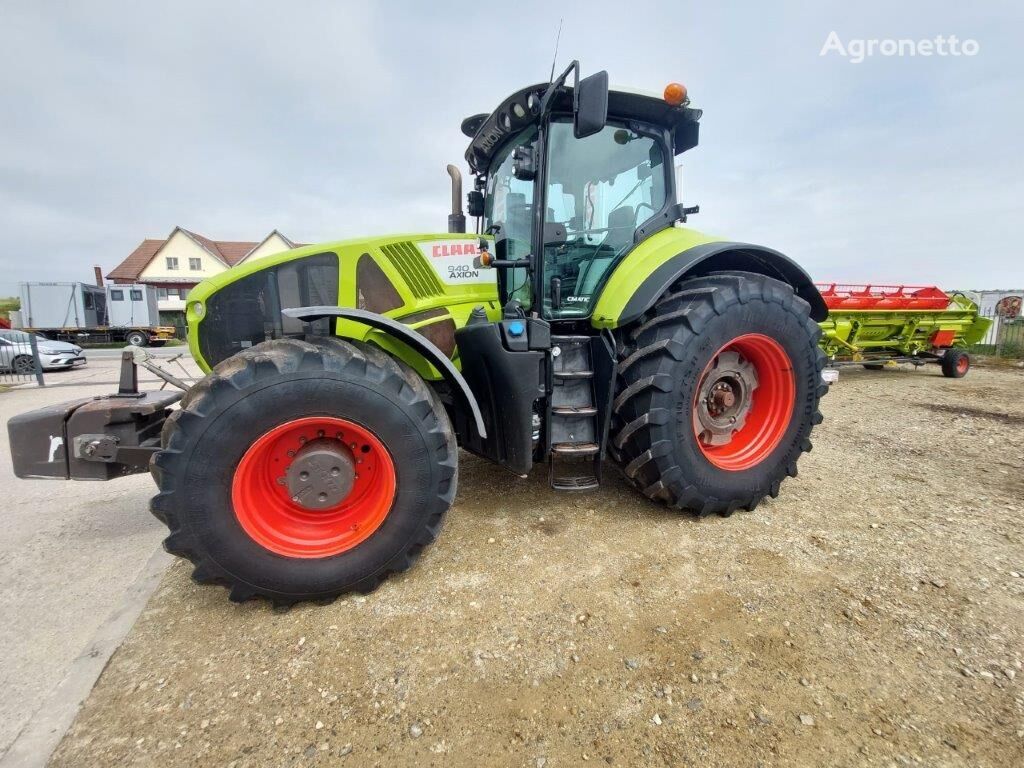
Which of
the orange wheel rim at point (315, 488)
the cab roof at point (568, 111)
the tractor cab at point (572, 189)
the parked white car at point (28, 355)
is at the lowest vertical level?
the orange wheel rim at point (315, 488)

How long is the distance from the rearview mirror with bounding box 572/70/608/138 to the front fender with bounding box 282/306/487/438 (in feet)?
4.17

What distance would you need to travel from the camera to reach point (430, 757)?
53.8 inches

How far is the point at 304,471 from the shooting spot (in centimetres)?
201

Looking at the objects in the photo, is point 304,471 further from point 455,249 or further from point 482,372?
point 455,249

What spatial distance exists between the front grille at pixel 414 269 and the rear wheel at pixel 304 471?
1.78ft

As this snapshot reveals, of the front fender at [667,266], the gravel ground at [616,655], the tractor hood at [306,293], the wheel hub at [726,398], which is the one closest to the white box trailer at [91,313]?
the tractor hood at [306,293]

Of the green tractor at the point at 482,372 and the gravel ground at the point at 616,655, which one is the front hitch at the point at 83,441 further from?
the gravel ground at the point at 616,655

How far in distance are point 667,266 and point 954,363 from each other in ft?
33.3

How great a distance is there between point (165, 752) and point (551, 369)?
2113mm

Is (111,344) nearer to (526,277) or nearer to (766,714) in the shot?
(526,277)

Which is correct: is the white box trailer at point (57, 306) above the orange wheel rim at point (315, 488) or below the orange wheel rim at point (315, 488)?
above

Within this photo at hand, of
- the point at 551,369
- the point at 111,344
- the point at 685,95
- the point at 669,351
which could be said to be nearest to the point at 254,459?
the point at 551,369

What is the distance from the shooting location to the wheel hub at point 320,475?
2012mm

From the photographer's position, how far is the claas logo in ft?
8.63
